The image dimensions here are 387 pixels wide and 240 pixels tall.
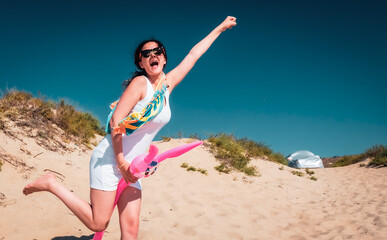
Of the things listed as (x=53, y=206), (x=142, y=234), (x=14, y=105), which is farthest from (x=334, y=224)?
(x=14, y=105)

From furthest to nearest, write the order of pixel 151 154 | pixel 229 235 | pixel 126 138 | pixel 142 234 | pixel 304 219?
pixel 304 219, pixel 229 235, pixel 142 234, pixel 126 138, pixel 151 154

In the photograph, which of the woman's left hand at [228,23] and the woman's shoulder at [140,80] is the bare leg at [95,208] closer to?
the woman's shoulder at [140,80]

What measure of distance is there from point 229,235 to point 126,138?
3062mm

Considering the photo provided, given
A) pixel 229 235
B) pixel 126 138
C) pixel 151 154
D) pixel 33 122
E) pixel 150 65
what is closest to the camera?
pixel 151 154

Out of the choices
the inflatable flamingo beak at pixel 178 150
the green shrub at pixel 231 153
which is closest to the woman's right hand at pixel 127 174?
the inflatable flamingo beak at pixel 178 150

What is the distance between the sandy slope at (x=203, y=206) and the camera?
13.4 ft

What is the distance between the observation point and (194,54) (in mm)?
2734

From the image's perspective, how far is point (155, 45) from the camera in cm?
236

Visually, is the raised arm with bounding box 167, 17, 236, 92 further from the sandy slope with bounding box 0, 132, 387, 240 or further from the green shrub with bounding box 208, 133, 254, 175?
the green shrub with bounding box 208, 133, 254, 175

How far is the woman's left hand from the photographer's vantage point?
9.80 feet

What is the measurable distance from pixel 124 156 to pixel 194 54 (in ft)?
4.18

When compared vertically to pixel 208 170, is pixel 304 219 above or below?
below

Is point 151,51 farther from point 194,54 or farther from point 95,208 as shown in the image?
point 95,208

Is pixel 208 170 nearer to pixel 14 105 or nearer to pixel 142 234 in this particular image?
pixel 142 234
